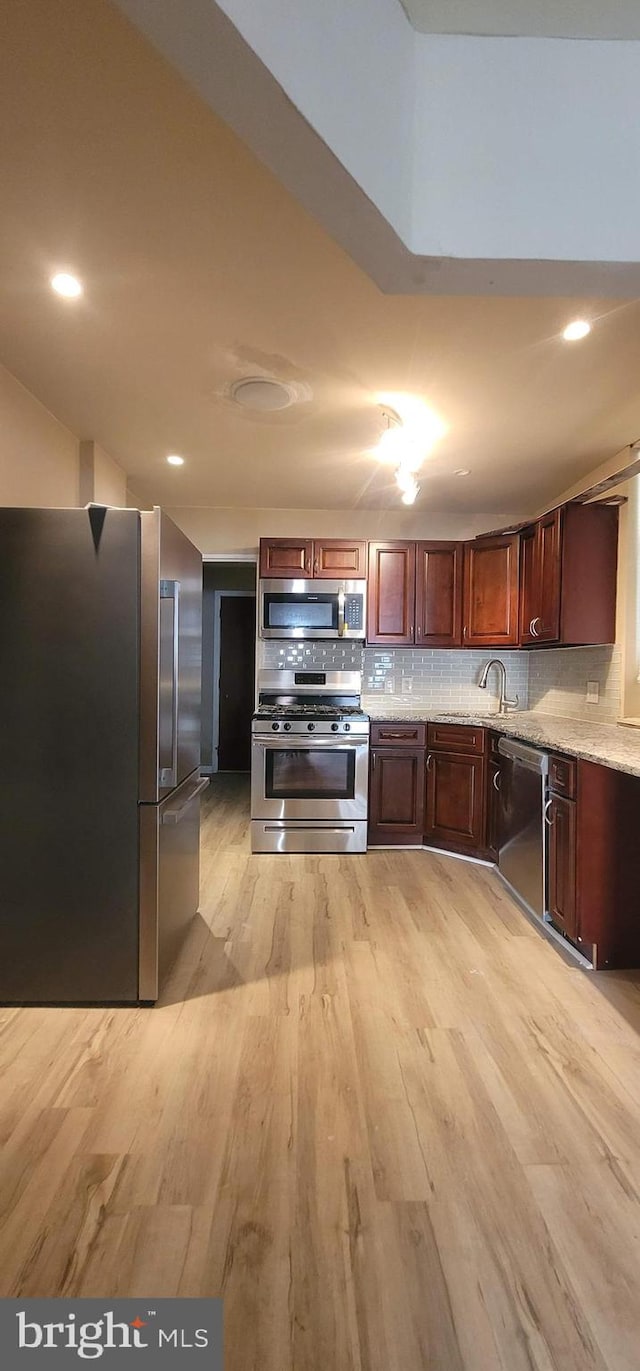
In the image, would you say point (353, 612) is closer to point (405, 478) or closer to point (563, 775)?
point (405, 478)

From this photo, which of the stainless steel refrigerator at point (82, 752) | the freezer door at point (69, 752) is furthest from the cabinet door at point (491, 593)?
the freezer door at point (69, 752)

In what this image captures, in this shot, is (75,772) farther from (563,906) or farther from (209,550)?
(209,550)

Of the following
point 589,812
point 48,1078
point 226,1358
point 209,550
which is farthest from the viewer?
point 209,550

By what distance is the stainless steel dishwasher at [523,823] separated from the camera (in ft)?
9.02

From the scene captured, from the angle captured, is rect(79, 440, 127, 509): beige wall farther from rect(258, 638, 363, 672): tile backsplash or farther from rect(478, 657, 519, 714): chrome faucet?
rect(478, 657, 519, 714): chrome faucet

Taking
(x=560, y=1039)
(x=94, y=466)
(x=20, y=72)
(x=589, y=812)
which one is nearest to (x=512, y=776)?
(x=589, y=812)

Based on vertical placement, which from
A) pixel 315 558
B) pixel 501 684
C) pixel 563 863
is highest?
pixel 315 558

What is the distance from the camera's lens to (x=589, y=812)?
2.38 meters

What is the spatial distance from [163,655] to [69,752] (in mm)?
466

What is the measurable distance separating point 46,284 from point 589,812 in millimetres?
2685

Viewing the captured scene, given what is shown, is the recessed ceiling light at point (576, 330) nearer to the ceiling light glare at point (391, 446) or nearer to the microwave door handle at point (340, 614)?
the ceiling light glare at point (391, 446)

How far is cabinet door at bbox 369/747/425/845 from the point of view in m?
3.83

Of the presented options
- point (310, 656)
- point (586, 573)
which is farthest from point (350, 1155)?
point (310, 656)

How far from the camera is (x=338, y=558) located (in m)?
4.04
